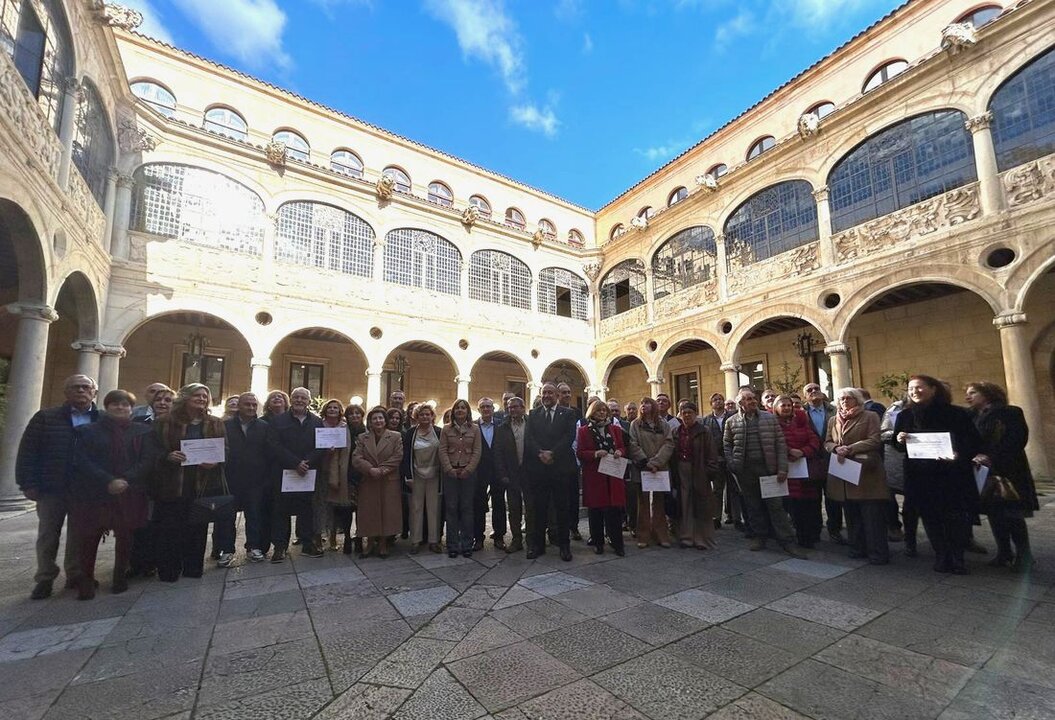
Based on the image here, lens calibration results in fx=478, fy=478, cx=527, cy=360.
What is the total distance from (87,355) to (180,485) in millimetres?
9299

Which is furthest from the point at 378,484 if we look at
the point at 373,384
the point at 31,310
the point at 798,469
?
the point at 373,384

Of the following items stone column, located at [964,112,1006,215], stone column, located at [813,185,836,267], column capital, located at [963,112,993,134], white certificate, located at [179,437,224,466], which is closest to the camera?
white certificate, located at [179,437,224,466]

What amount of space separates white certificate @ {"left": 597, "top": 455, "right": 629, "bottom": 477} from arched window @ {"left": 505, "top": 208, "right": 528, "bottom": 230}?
17.5 metres

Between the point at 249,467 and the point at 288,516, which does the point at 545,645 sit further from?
the point at 249,467

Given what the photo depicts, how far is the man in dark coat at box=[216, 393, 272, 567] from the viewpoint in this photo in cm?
502

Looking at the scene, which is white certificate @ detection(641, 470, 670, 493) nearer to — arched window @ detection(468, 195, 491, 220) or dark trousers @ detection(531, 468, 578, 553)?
dark trousers @ detection(531, 468, 578, 553)

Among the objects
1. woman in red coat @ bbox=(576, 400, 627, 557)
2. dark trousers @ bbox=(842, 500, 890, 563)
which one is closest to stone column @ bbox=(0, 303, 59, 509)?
woman in red coat @ bbox=(576, 400, 627, 557)

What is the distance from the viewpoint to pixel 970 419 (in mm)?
4316

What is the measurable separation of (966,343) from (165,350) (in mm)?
22087

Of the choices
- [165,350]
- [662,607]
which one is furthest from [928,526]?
[165,350]

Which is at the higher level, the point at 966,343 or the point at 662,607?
the point at 966,343

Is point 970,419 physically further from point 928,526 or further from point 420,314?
point 420,314

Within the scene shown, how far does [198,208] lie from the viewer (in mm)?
12883

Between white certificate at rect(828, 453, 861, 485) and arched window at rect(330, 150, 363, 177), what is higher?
arched window at rect(330, 150, 363, 177)
